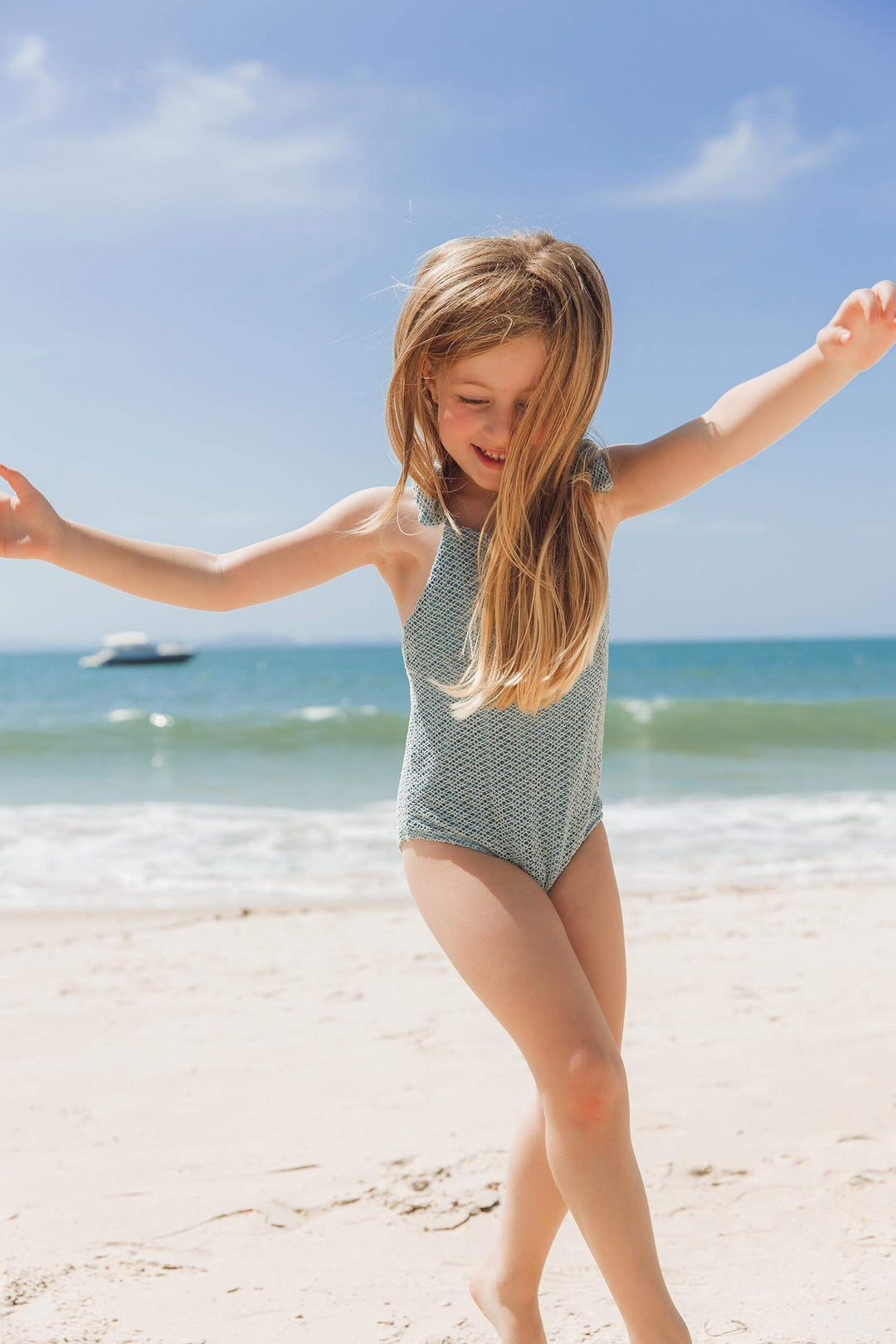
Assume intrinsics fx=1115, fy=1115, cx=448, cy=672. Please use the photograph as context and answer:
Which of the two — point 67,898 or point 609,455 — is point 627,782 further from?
point 609,455

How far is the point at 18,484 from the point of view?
1950 millimetres

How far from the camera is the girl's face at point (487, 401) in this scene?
1926 millimetres

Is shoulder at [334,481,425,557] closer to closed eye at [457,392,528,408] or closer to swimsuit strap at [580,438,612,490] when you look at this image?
closed eye at [457,392,528,408]

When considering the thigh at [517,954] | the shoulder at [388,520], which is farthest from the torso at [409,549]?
the thigh at [517,954]

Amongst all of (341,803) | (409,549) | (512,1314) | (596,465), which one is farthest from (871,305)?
(341,803)

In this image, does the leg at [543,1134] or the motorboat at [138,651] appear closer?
the leg at [543,1134]

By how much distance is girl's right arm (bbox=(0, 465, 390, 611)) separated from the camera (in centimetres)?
195

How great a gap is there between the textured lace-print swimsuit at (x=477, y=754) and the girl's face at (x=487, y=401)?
0.40 feet

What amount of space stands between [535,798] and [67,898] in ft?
20.5

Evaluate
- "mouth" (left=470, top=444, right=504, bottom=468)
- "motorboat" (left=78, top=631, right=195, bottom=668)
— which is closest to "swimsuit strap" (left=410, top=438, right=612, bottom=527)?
"mouth" (left=470, top=444, right=504, bottom=468)

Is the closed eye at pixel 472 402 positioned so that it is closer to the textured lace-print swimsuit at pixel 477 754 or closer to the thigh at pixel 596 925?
the textured lace-print swimsuit at pixel 477 754

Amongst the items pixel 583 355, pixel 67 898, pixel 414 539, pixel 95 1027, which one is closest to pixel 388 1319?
pixel 414 539

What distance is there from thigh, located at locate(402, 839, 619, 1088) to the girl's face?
26.7 inches

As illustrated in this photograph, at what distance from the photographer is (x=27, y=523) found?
1951 millimetres
